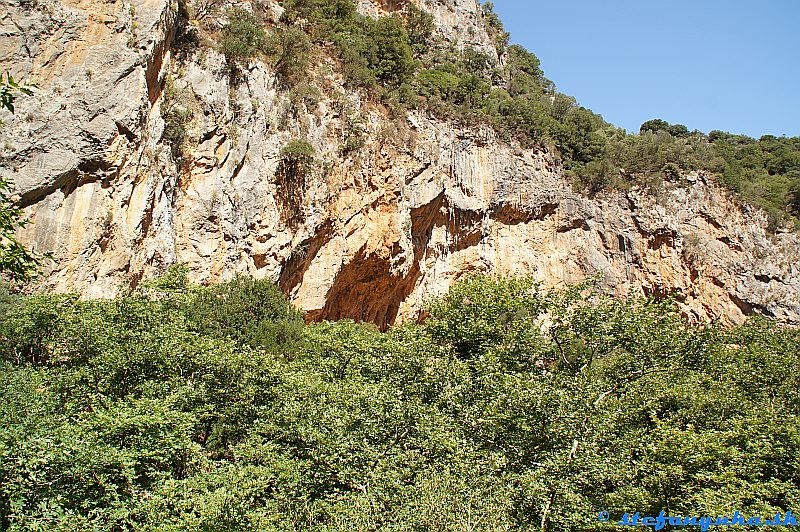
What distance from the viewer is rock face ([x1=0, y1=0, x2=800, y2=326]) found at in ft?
53.3

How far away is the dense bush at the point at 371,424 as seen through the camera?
29.4 feet

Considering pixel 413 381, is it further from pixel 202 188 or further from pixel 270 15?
pixel 270 15

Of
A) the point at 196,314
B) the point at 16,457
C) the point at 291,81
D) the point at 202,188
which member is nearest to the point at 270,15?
the point at 291,81

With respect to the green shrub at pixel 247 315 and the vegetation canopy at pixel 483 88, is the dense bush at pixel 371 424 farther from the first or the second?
the vegetation canopy at pixel 483 88

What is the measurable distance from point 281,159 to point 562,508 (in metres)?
17.2

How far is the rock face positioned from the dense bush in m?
3.75

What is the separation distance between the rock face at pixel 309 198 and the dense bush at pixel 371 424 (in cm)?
375

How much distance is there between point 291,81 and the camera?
24578 millimetres

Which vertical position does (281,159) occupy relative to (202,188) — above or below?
above

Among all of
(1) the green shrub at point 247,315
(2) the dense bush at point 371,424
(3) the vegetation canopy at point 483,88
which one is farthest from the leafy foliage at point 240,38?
(2) the dense bush at point 371,424

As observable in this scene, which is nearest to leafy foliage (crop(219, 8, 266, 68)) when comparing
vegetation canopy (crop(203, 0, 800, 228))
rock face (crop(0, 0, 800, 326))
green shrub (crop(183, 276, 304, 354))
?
vegetation canopy (crop(203, 0, 800, 228))

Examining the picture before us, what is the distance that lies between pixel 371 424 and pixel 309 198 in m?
13.8

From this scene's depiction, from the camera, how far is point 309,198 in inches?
918

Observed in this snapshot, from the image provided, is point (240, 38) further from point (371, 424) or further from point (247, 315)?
point (371, 424)
